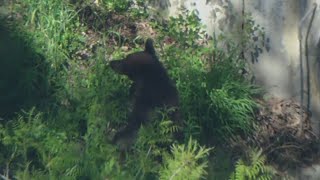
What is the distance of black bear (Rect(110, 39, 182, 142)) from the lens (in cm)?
730

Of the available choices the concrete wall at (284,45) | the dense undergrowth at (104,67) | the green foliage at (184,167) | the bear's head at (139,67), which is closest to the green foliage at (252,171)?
the green foliage at (184,167)

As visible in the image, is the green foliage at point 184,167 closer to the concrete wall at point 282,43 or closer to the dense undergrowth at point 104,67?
the dense undergrowth at point 104,67

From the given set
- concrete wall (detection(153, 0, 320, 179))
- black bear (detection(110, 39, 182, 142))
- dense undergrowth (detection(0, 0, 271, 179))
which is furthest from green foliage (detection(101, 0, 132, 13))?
black bear (detection(110, 39, 182, 142))

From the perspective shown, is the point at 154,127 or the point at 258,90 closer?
the point at 154,127

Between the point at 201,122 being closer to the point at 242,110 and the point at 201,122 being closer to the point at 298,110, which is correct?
the point at 242,110

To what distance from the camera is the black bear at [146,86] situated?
730 cm

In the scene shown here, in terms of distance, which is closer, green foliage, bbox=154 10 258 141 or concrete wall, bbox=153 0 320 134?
green foliage, bbox=154 10 258 141

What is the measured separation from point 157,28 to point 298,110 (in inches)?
65.6

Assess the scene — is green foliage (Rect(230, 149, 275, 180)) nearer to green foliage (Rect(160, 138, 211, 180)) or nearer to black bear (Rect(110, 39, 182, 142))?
green foliage (Rect(160, 138, 211, 180))

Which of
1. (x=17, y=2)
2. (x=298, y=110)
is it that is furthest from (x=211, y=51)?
(x=17, y=2)

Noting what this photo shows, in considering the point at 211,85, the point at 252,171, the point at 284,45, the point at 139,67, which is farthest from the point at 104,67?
the point at 252,171

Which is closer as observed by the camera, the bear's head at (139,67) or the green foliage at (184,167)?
the green foliage at (184,167)

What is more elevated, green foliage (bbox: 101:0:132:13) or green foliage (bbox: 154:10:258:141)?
green foliage (bbox: 101:0:132:13)

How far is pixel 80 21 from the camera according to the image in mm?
9812
